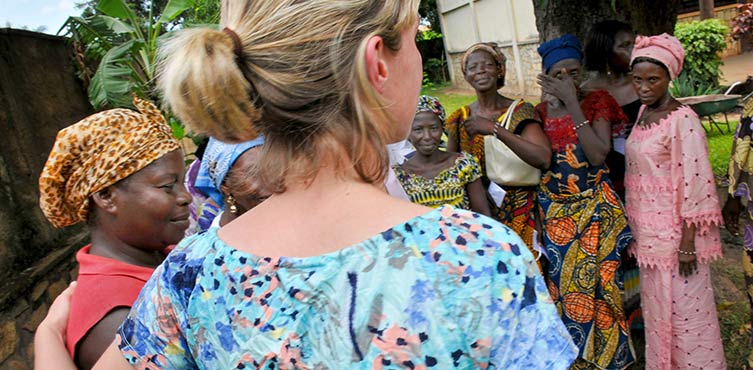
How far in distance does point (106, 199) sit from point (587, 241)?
2.48 metres

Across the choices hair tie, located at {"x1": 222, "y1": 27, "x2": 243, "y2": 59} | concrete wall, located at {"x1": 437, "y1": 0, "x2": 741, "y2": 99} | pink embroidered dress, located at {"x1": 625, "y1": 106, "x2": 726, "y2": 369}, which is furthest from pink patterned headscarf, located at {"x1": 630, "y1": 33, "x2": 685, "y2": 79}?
concrete wall, located at {"x1": 437, "y1": 0, "x2": 741, "y2": 99}

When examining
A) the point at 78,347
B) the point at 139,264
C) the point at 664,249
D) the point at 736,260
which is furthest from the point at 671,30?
the point at 78,347

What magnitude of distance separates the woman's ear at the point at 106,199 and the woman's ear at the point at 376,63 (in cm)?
114

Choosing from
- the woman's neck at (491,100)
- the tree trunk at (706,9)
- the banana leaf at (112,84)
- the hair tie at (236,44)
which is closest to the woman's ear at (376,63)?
the hair tie at (236,44)

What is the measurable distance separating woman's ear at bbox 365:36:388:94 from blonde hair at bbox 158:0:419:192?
1 cm

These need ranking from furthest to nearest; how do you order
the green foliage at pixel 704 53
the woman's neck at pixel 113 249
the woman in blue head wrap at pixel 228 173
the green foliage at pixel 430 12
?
the green foliage at pixel 430 12 → the green foliage at pixel 704 53 → the woman in blue head wrap at pixel 228 173 → the woman's neck at pixel 113 249

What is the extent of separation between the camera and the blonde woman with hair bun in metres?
0.86

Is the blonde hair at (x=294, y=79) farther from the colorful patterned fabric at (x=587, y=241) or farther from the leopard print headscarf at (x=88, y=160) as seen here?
the colorful patterned fabric at (x=587, y=241)

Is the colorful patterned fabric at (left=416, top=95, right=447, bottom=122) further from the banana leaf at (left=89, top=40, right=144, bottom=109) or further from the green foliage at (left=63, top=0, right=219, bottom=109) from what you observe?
the banana leaf at (left=89, top=40, right=144, bottom=109)

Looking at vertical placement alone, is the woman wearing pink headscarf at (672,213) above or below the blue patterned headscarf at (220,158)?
below

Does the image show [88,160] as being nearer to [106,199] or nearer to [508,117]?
[106,199]

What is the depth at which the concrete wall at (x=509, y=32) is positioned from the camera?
46.5 ft

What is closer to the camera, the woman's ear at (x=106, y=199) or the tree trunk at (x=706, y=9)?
the woman's ear at (x=106, y=199)

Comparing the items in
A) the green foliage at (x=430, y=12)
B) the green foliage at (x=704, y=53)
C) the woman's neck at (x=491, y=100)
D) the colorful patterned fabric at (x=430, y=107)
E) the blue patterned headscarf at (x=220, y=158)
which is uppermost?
the green foliage at (x=430, y=12)
